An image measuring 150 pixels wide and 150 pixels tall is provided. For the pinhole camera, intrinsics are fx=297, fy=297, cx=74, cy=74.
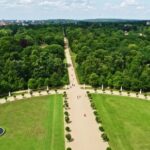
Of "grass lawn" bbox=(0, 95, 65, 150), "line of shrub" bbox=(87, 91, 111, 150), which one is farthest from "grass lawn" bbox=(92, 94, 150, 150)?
"grass lawn" bbox=(0, 95, 65, 150)

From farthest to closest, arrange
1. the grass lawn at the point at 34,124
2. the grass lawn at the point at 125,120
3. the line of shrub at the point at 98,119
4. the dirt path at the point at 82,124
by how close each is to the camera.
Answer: the line of shrub at the point at 98,119
the grass lawn at the point at 125,120
the grass lawn at the point at 34,124
the dirt path at the point at 82,124

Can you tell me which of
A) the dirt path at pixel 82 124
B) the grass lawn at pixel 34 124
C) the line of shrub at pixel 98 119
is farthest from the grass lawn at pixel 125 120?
the grass lawn at pixel 34 124

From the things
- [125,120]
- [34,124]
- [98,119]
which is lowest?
[125,120]

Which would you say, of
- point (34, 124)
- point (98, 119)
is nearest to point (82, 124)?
point (98, 119)

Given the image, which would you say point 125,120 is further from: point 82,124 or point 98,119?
point 82,124

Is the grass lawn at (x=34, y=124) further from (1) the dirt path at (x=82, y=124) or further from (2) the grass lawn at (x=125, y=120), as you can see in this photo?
(2) the grass lawn at (x=125, y=120)

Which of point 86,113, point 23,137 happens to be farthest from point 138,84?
point 23,137
